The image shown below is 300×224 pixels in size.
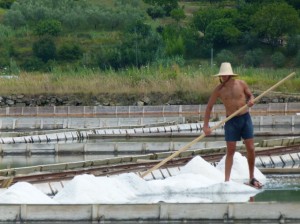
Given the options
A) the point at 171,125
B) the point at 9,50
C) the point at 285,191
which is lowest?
the point at 9,50

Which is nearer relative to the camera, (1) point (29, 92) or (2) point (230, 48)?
(1) point (29, 92)

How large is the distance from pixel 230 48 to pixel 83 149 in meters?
44.0

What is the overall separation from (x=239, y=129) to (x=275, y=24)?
163 feet

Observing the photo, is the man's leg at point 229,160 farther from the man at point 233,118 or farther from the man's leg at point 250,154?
the man's leg at point 250,154

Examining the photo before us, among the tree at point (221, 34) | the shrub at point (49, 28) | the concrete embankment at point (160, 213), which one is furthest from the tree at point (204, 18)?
the concrete embankment at point (160, 213)

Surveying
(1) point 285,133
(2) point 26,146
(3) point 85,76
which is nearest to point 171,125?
(1) point 285,133

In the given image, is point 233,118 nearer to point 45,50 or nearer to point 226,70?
point 226,70

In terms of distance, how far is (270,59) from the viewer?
61.0 m

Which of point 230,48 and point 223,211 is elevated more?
point 223,211

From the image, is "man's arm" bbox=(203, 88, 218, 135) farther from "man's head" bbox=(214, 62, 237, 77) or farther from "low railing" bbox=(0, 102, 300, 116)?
"low railing" bbox=(0, 102, 300, 116)

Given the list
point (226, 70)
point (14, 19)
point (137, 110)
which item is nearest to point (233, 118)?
point (226, 70)

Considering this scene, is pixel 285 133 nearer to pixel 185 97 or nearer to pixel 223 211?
pixel 223 211

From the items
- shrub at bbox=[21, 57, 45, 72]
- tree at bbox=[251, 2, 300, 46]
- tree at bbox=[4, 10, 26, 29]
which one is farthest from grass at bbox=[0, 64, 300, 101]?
tree at bbox=[4, 10, 26, 29]

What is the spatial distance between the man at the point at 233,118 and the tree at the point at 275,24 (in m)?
48.7
